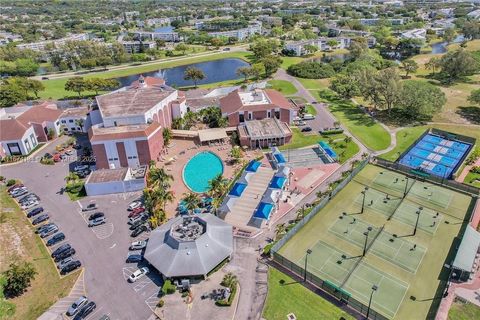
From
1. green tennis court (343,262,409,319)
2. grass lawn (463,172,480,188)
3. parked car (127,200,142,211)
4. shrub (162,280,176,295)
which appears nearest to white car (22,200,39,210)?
parked car (127,200,142,211)

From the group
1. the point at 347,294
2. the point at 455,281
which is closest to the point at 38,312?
the point at 347,294

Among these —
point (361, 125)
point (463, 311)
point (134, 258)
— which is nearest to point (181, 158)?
point (134, 258)

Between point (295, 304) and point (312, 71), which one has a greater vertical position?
point (312, 71)

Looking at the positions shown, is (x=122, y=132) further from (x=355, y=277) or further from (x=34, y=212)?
(x=355, y=277)

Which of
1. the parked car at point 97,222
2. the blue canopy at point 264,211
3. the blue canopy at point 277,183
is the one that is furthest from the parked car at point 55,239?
the blue canopy at point 277,183

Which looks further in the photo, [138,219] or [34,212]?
[34,212]

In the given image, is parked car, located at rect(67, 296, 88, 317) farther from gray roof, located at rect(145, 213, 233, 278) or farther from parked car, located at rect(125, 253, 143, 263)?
gray roof, located at rect(145, 213, 233, 278)

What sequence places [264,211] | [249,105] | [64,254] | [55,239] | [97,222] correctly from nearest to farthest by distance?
[64,254]
[55,239]
[264,211]
[97,222]
[249,105]
